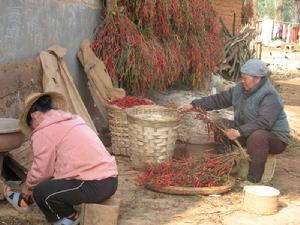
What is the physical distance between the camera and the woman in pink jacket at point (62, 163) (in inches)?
155

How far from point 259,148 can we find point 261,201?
0.90 metres

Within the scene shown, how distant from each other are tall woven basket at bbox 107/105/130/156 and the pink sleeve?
7.75 ft

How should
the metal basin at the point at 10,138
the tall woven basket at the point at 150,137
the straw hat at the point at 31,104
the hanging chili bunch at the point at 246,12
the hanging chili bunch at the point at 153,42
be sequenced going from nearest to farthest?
1. the straw hat at the point at 31,104
2. the metal basin at the point at 10,138
3. the tall woven basket at the point at 150,137
4. the hanging chili bunch at the point at 153,42
5. the hanging chili bunch at the point at 246,12

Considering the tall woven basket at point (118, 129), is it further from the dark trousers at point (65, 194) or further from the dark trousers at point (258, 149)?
Result: the dark trousers at point (65, 194)

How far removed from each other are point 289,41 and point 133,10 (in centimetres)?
2734

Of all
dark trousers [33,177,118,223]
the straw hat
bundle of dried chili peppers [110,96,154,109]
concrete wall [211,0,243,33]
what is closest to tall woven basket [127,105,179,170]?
bundle of dried chili peppers [110,96,154,109]

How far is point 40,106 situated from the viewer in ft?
13.1

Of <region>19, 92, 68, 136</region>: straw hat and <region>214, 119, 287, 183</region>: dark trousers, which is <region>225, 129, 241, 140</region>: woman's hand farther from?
<region>19, 92, 68, 136</region>: straw hat

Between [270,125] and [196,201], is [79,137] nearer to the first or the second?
[196,201]

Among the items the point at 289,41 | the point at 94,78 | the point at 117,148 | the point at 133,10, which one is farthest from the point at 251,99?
the point at 289,41

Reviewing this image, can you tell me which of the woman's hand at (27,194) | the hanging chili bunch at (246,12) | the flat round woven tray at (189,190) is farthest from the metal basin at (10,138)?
the hanging chili bunch at (246,12)

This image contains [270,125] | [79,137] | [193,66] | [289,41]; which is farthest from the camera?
[289,41]

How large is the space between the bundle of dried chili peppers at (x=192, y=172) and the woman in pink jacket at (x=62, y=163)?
1.17 meters

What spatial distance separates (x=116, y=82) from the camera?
755 centimetres
